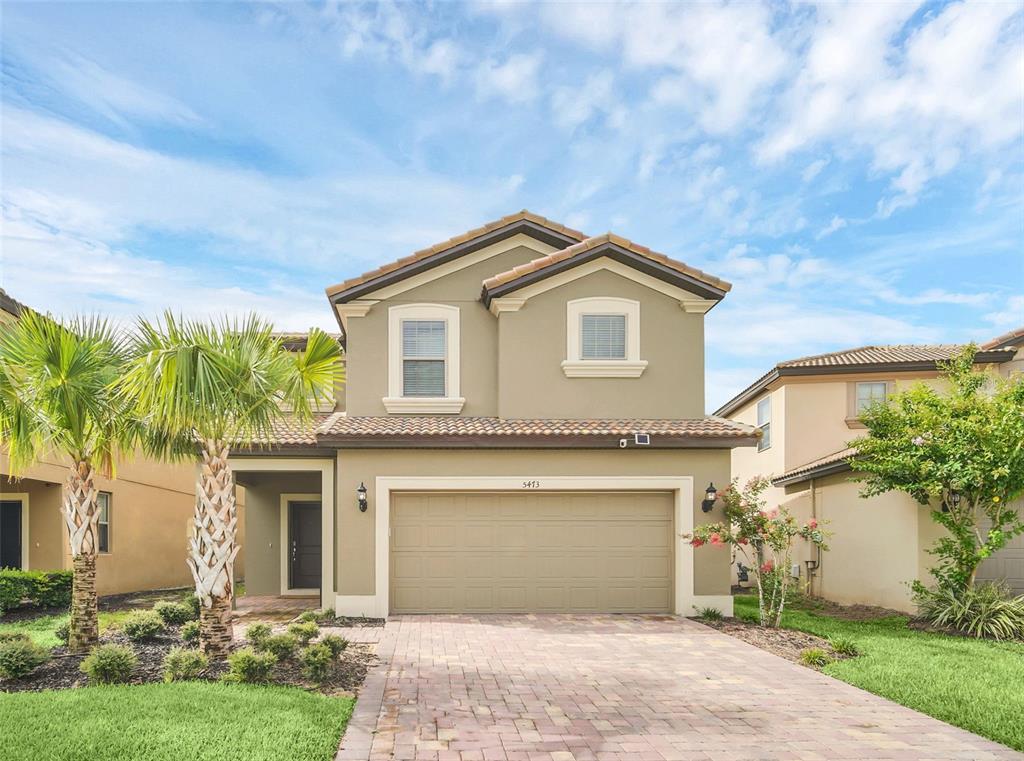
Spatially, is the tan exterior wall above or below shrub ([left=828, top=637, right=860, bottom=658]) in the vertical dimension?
above

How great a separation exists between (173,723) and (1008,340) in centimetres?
1985

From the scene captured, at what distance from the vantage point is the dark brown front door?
64.1 feet

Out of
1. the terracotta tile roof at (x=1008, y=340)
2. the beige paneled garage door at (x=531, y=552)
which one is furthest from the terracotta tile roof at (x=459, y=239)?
the terracotta tile roof at (x=1008, y=340)

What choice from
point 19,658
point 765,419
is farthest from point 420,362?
point 765,419

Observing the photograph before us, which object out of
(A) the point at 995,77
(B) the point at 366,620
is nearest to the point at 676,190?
(A) the point at 995,77

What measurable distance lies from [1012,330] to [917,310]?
4.02m

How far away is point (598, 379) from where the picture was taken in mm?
15984

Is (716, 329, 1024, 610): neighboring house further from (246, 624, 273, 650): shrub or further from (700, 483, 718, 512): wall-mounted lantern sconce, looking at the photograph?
(246, 624, 273, 650): shrub

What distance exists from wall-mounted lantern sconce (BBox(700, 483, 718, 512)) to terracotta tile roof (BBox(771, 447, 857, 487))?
2.63 metres

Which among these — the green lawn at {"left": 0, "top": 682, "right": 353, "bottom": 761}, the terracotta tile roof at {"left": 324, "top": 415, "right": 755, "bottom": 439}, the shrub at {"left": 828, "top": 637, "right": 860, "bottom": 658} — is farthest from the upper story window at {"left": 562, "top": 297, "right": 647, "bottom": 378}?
the green lawn at {"left": 0, "top": 682, "right": 353, "bottom": 761}

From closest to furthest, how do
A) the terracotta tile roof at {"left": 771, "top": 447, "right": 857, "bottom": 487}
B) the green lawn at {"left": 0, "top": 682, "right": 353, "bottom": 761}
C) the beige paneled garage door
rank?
the green lawn at {"left": 0, "top": 682, "right": 353, "bottom": 761}
the beige paneled garage door
the terracotta tile roof at {"left": 771, "top": 447, "right": 857, "bottom": 487}

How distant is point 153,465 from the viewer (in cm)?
2202

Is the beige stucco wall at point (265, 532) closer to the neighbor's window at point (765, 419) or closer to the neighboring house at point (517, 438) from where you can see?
the neighboring house at point (517, 438)

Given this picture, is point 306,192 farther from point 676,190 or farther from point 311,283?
point 676,190
